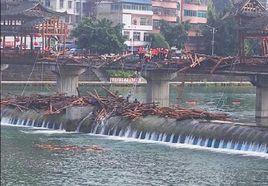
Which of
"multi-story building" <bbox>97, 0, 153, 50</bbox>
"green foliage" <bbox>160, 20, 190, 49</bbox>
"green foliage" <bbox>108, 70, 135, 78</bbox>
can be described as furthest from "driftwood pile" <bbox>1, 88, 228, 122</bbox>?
"multi-story building" <bbox>97, 0, 153, 50</bbox>

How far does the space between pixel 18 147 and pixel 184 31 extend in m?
94.8

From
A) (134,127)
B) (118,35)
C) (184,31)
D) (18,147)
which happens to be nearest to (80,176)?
(18,147)

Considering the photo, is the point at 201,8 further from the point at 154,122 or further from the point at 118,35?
the point at 154,122

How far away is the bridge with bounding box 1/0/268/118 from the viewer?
3019 inches

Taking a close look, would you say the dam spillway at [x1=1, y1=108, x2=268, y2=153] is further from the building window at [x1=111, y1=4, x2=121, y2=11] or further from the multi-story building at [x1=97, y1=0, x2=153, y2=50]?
the building window at [x1=111, y1=4, x2=121, y2=11]

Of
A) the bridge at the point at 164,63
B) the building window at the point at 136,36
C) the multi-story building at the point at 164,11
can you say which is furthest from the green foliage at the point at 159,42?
the bridge at the point at 164,63

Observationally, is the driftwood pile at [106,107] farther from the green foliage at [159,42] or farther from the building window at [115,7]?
the building window at [115,7]

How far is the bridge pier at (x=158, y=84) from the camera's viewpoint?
288ft

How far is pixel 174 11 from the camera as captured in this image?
182500 millimetres

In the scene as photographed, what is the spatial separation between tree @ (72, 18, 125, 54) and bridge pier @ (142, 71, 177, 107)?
52654 mm

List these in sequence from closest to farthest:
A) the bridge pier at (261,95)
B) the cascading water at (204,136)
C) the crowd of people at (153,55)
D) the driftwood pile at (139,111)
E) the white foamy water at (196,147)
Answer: the white foamy water at (196,147)
the cascading water at (204,136)
the driftwood pile at (139,111)
the bridge pier at (261,95)
the crowd of people at (153,55)

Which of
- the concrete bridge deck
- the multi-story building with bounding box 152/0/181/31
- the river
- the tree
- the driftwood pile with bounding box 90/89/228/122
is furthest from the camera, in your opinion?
the multi-story building with bounding box 152/0/181/31

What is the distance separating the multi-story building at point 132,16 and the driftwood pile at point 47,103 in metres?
76.4

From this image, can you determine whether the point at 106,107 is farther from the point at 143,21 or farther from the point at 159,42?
the point at 143,21
